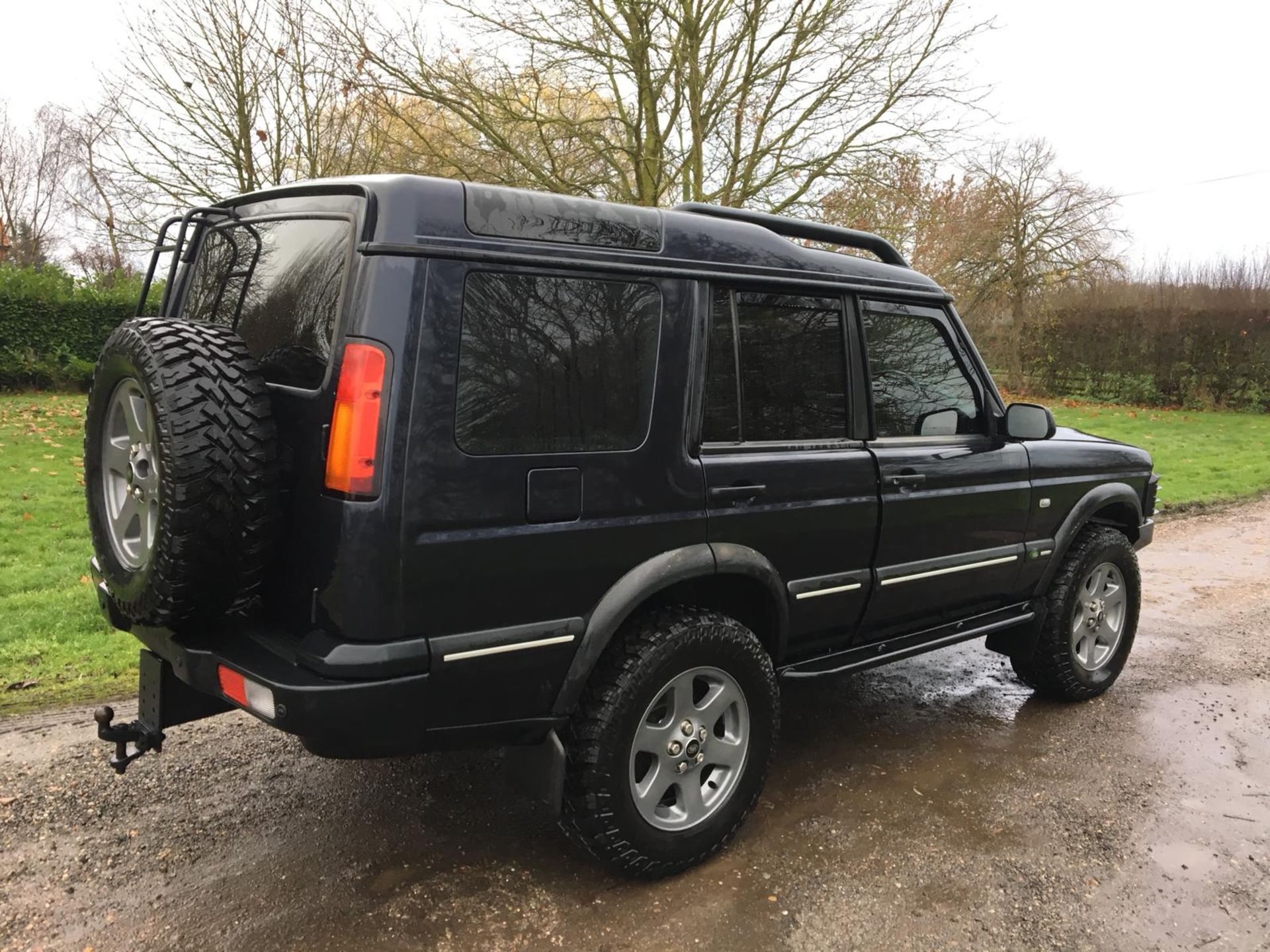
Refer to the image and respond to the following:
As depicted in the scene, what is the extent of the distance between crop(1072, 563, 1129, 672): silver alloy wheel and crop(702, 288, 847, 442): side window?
1.98 m

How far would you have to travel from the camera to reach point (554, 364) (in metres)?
2.54

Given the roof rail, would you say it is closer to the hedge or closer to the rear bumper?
the rear bumper

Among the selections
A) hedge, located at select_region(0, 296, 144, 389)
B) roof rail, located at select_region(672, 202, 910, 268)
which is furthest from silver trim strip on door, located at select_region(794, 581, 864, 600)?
hedge, located at select_region(0, 296, 144, 389)

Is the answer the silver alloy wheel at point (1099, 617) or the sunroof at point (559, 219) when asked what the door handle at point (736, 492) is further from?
the silver alloy wheel at point (1099, 617)

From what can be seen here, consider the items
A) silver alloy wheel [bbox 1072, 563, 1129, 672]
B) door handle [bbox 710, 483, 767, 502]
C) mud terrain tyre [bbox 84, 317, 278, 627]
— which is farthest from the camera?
silver alloy wheel [bbox 1072, 563, 1129, 672]

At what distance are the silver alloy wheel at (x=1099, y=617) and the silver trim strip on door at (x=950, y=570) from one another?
0.70 metres

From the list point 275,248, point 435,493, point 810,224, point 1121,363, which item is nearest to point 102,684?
point 275,248

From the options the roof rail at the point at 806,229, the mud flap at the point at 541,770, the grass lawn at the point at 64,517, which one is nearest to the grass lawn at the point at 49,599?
the grass lawn at the point at 64,517

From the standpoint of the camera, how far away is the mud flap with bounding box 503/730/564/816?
2594 mm

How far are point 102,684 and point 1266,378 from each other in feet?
74.6

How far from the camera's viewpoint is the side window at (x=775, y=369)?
296cm

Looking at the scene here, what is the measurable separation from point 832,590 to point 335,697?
5.94 feet

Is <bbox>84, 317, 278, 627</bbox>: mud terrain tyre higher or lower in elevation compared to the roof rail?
lower

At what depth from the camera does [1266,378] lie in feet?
64.5
